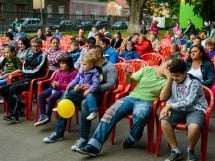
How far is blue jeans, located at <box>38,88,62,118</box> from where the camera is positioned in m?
6.52

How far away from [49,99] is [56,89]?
0.20m

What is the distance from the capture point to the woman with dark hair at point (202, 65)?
6.35m

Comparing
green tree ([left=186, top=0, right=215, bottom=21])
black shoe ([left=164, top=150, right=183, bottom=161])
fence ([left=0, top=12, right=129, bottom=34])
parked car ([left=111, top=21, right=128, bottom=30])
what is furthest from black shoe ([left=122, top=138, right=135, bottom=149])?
parked car ([left=111, top=21, right=128, bottom=30])

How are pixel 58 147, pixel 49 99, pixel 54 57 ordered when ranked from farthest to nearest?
pixel 54 57, pixel 49 99, pixel 58 147

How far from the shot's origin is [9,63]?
7719 mm

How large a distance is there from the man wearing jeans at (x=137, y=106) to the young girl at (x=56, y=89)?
1074mm

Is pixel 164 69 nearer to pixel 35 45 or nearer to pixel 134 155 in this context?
pixel 134 155

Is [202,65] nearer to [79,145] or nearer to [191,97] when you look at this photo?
[191,97]

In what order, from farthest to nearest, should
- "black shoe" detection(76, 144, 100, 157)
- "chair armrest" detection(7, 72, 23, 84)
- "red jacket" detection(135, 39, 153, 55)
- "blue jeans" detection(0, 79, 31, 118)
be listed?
"red jacket" detection(135, 39, 153, 55) → "chair armrest" detection(7, 72, 23, 84) → "blue jeans" detection(0, 79, 31, 118) → "black shoe" detection(76, 144, 100, 157)

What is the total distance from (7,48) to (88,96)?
2.34 m

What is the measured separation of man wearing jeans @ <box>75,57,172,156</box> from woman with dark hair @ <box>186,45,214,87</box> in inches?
31.4

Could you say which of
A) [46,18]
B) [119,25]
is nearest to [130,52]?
[46,18]

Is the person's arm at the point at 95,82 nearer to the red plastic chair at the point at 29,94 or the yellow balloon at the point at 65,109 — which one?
the yellow balloon at the point at 65,109

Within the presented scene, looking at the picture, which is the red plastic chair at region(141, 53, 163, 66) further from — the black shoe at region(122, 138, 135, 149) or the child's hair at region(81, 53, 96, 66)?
the black shoe at region(122, 138, 135, 149)
